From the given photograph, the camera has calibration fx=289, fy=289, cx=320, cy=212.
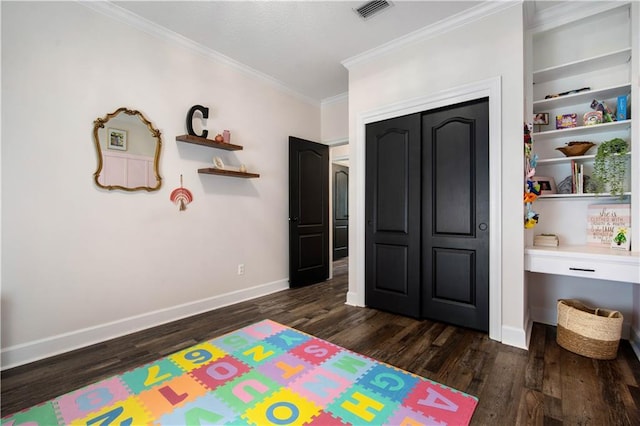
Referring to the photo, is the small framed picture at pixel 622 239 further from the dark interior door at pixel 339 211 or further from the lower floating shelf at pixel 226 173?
the dark interior door at pixel 339 211

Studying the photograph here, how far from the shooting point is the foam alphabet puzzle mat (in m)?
1.53

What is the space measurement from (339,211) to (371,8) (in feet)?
16.4

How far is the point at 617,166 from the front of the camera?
236 centimetres

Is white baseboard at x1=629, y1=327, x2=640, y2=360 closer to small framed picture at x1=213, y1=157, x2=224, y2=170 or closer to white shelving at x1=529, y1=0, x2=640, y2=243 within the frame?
white shelving at x1=529, y1=0, x2=640, y2=243

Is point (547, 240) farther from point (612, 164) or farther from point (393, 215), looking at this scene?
point (393, 215)

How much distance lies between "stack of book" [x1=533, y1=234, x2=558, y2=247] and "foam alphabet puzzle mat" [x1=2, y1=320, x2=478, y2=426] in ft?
5.59

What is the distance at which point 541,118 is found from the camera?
9.17 feet

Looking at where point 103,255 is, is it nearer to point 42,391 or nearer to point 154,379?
point 42,391

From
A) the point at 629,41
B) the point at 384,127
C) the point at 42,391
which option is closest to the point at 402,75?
the point at 384,127

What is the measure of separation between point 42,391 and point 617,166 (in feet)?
14.6

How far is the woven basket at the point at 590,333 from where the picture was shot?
82.5 inches

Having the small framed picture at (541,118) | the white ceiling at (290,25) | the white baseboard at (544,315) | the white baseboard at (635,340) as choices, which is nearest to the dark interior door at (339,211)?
the white ceiling at (290,25)

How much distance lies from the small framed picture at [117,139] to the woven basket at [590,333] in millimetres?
4006

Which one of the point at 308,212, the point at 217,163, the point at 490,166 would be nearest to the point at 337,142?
the point at 308,212
